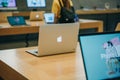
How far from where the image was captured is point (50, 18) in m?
3.82

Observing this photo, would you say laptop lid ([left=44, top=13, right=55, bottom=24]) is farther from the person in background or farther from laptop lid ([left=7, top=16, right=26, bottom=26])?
laptop lid ([left=7, top=16, right=26, bottom=26])

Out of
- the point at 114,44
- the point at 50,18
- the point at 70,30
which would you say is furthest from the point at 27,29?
the point at 114,44

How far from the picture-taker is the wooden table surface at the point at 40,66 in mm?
1309

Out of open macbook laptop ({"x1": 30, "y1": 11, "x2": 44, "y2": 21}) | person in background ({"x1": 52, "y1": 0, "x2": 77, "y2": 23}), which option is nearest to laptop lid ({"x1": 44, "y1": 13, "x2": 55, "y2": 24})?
person in background ({"x1": 52, "y1": 0, "x2": 77, "y2": 23})

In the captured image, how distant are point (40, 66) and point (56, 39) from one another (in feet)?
0.99

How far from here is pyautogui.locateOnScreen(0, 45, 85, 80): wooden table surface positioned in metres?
1.31

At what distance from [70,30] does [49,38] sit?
0.18 metres

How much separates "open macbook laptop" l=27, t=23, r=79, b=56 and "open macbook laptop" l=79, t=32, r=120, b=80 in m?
0.56

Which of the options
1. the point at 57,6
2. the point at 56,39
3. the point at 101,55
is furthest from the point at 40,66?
the point at 57,6

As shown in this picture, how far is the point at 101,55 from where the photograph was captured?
1.14 metres

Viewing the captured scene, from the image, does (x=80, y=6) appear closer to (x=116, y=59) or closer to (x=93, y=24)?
(x=93, y=24)

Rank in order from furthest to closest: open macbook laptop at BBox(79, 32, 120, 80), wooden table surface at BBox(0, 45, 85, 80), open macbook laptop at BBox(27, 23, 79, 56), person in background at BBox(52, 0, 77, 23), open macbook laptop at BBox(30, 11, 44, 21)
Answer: open macbook laptop at BBox(30, 11, 44, 21)
person in background at BBox(52, 0, 77, 23)
open macbook laptop at BBox(27, 23, 79, 56)
wooden table surface at BBox(0, 45, 85, 80)
open macbook laptop at BBox(79, 32, 120, 80)

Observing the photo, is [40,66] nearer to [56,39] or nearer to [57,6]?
[56,39]

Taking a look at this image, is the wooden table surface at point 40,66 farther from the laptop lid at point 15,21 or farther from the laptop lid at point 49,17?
the laptop lid at point 49,17
